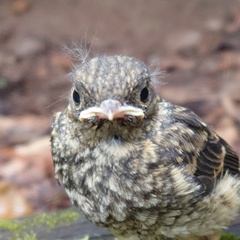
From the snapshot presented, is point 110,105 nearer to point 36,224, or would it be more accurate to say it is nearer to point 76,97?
point 76,97

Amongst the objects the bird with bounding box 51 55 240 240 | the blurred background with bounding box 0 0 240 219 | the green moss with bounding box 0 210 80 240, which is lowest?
the bird with bounding box 51 55 240 240

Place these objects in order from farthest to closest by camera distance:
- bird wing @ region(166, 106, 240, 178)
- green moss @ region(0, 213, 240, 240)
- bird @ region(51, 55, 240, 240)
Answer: green moss @ region(0, 213, 240, 240) < bird wing @ region(166, 106, 240, 178) < bird @ region(51, 55, 240, 240)

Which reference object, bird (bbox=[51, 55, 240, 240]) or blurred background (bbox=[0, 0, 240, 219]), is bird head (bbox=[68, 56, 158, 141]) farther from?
blurred background (bbox=[0, 0, 240, 219])

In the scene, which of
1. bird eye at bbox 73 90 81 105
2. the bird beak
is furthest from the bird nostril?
bird eye at bbox 73 90 81 105

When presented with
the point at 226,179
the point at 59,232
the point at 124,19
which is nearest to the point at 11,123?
the point at 124,19

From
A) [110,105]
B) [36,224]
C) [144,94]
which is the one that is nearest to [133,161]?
[144,94]

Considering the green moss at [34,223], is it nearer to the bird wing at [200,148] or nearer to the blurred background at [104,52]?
the bird wing at [200,148]
